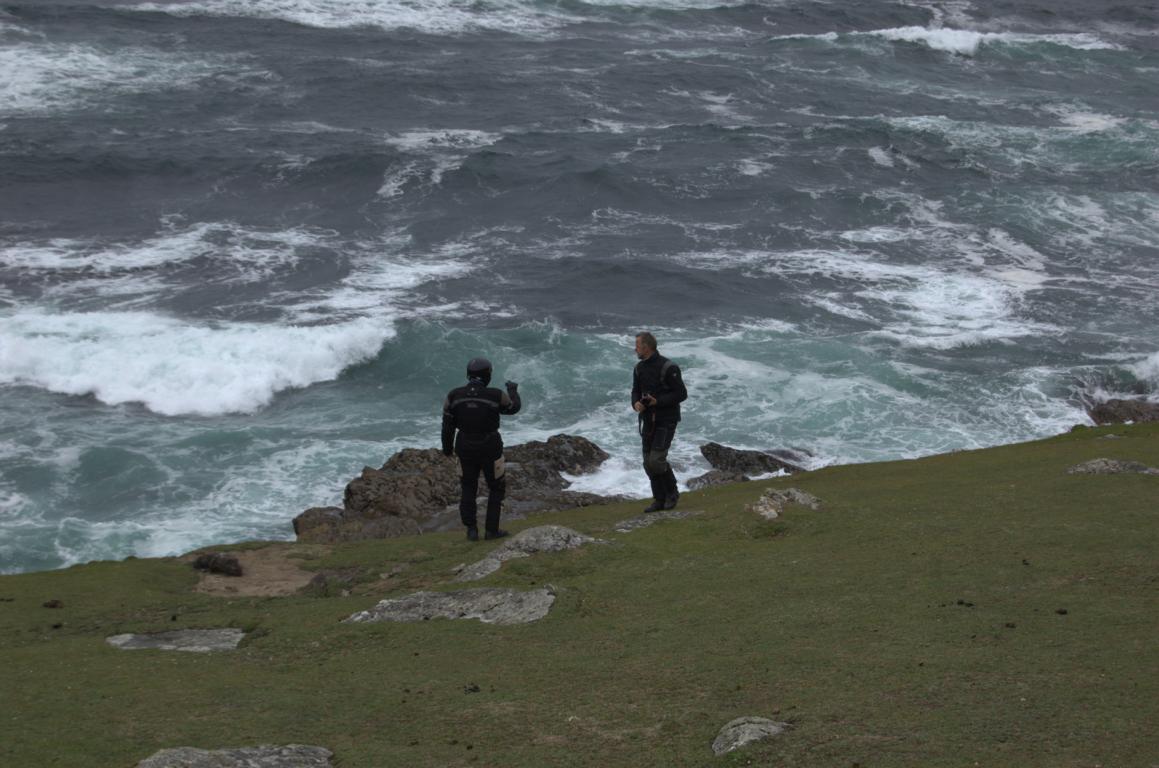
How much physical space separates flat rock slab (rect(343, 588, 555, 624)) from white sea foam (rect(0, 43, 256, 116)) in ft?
162

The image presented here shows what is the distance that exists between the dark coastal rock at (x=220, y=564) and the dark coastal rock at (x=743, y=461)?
43.1 feet

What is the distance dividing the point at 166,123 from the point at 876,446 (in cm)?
3696

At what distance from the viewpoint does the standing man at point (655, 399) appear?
1622 cm

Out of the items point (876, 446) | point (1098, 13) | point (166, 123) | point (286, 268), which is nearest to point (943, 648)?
point (876, 446)

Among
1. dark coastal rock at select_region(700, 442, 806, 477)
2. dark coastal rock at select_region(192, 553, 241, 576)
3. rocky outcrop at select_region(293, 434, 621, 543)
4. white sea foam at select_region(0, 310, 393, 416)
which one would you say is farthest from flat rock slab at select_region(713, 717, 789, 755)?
white sea foam at select_region(0, 310, 393, 416)

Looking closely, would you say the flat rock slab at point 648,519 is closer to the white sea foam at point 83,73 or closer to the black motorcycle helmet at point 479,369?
the black motorcycle helmet at point 479,369

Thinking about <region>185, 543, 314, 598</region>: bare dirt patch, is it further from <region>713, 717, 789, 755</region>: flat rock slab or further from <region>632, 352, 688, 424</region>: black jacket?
<region>713, 717, 789, 755</region>: flat rock slab

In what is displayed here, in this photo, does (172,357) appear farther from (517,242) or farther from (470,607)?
(470,607)

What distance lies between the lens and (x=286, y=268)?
138 ft

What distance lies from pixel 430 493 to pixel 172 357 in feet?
42.8

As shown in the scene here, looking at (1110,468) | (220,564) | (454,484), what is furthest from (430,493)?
(1110,468)

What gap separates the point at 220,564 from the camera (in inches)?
650

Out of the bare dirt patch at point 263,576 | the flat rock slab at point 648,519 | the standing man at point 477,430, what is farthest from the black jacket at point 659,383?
the bare dirt patch at point 263,576

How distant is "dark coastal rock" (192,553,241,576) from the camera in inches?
645
